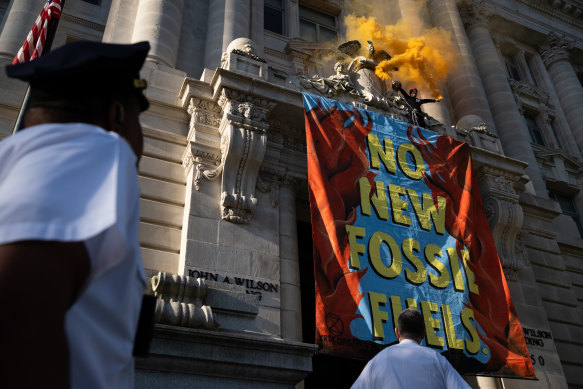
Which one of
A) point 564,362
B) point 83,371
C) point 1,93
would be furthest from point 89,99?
point 564,362

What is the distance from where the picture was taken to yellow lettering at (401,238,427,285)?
32.9 ft

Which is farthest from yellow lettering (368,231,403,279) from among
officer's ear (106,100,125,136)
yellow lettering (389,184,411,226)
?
officer's ear (106,100,125,136)

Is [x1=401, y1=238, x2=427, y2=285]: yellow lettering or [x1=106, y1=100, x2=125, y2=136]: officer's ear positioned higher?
[x1=401, y1=238, x2=427, y2=285]: yellow lettering

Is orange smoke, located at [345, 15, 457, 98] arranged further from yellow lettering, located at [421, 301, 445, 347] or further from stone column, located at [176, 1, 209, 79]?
yellow lettering, located at [421, 301, 445, 347]

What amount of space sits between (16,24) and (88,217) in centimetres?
1427

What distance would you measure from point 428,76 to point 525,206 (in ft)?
20.1

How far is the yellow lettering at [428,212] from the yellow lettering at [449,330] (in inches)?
76.7

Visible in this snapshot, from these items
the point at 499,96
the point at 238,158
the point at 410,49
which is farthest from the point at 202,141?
the point at 499,96

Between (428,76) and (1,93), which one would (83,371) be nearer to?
(1,93)

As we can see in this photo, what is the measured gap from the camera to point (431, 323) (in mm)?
9703

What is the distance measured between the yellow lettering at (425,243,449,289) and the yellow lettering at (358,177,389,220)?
1.26 m

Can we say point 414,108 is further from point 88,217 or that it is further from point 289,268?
point 88,217

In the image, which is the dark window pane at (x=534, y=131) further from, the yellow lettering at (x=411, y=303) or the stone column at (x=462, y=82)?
the yellow lettering at (x=411, y=303)

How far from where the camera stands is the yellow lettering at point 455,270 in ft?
35.1
